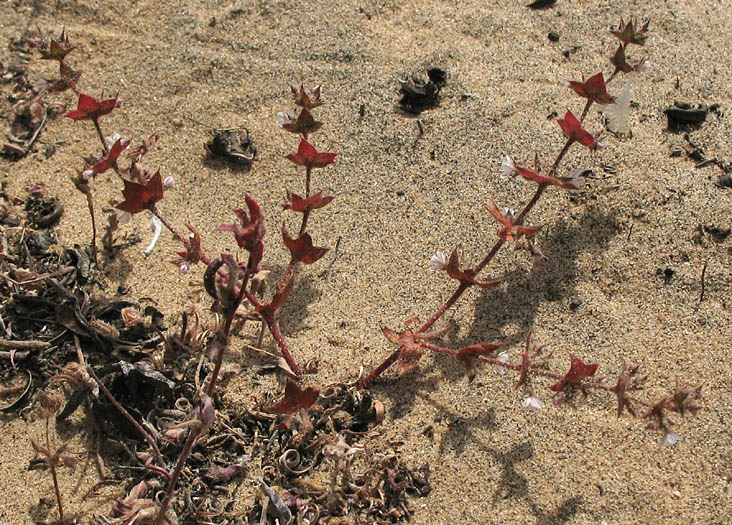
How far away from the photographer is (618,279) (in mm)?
2635

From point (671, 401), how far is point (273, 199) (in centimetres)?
186

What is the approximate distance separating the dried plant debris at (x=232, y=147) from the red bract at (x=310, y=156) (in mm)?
644

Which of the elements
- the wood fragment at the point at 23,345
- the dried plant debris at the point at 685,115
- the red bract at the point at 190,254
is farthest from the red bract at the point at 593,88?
the wood fragment at the point at 23,345

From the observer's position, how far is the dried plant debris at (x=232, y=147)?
311 cm

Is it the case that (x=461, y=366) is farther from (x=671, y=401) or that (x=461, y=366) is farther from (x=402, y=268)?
(x=671, y=401)

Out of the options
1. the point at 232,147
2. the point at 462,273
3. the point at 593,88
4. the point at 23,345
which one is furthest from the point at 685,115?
the point at 23,345

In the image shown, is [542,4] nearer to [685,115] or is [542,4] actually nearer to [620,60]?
[685,115]

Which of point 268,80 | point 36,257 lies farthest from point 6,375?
point 268,80

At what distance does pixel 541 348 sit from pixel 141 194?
146 cm

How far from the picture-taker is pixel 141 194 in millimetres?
2273

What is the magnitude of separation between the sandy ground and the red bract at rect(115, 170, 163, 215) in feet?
1.69

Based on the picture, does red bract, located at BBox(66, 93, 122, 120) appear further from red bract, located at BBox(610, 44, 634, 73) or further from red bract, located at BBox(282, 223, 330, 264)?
red bract, located at BBox(610, 44, 634, 73)

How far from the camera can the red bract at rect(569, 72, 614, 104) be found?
Result: 8.05 feet

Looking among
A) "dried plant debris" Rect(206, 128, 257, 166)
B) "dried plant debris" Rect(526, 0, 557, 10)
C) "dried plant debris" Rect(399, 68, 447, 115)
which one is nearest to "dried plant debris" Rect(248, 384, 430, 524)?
"dried plant debris" Rect(206, 128, 257, 166)
